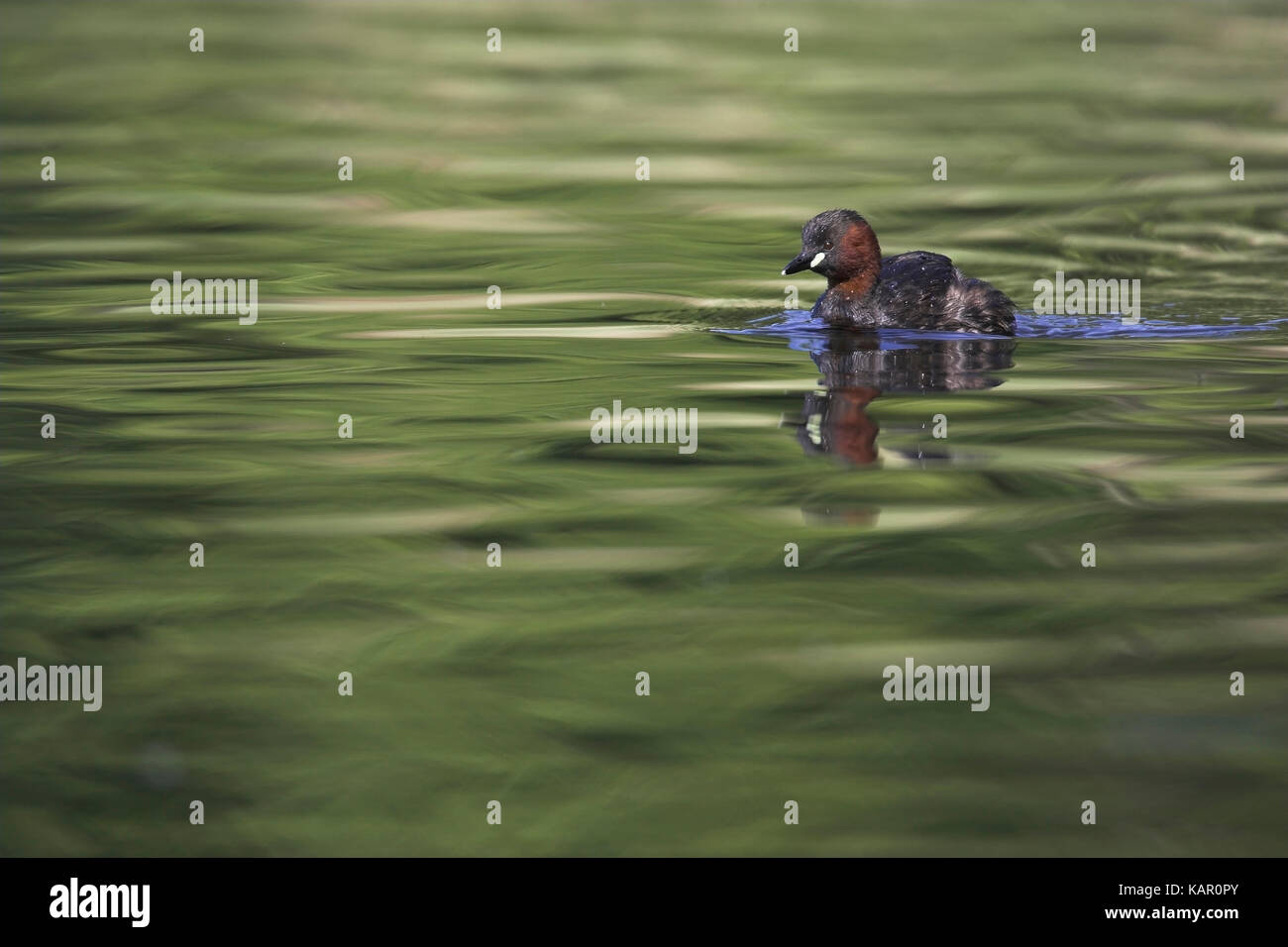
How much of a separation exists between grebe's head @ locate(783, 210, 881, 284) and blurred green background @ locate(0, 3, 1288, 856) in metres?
0.64

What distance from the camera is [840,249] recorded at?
10820mm

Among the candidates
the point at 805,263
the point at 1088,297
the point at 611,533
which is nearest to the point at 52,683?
the point at 611,533

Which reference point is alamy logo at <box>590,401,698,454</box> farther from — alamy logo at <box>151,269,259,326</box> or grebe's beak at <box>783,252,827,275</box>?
alamy logo at <box>151,269,259,326</box>

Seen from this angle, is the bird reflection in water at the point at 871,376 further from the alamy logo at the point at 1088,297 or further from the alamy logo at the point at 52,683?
the alamy logo at the point at 52,683

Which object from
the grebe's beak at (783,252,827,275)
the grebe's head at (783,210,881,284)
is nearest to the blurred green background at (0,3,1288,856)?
the grebe's beak at (783,252,827,275)

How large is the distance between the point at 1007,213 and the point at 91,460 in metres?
8.63

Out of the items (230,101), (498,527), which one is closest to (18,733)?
(498,527)

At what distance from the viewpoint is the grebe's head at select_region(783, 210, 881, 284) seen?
35.5ft

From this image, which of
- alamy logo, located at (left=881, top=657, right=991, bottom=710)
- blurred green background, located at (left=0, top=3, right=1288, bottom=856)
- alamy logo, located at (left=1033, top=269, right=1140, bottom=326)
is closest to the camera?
blurred green background, located at (left=0, top=3, right=1288, bottom=856)

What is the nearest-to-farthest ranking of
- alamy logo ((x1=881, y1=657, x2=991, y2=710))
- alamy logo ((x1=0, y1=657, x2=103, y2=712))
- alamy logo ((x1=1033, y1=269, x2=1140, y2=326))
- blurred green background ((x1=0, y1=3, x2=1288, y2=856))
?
blurred green background ((x1=0, y1=3, x2=1288, y2=856)) → alamy logo ((x1=881, y1=657, x2=991, y2=710)) → alamy logo ((x1=0, y1=657, x2=103, y2=712)) → alamy logo ((x1=1033, y1=269, x2=1140, y2=326))

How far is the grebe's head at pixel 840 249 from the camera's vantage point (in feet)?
35.5

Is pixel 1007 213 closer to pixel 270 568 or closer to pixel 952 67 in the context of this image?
pixel 952 67

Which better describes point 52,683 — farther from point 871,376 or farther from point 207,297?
point 207,297

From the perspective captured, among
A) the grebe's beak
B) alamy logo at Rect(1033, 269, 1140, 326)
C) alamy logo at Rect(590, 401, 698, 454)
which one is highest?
the grebe's beak
